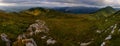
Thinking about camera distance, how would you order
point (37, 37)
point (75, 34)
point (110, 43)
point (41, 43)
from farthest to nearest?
point (75, 34), point (37, 37), point (41, 43), point (110, 43)

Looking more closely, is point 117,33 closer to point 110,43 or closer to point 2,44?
point 110,43

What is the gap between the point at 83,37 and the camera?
16350 cm

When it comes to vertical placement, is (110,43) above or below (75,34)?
above

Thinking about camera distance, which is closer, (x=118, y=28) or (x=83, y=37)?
(x=118, y=28)

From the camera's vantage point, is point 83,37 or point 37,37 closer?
point 37,37

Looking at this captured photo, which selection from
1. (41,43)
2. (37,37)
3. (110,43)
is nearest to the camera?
(110,43)

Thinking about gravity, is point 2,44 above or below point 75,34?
above

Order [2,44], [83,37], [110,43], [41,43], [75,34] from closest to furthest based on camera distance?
[110,43] → [2,44] → [41,43] → [83,37] → [75,34]

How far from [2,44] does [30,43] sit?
15667 mm

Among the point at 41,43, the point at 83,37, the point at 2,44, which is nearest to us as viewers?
the point at 2,44

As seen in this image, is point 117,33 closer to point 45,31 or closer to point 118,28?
point 118,28

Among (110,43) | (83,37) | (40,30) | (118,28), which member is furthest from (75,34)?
(110,43)

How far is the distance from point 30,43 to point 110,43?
35.0 meters

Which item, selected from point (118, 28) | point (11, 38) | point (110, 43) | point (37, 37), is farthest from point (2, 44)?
point (118, 28)
